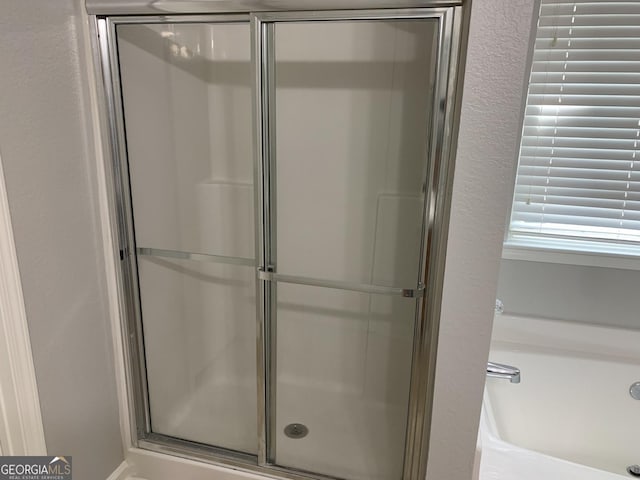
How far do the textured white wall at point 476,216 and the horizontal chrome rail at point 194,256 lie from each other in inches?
29.5

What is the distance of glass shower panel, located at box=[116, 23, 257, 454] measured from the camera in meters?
1.59

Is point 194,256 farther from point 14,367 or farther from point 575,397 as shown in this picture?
point 575,397

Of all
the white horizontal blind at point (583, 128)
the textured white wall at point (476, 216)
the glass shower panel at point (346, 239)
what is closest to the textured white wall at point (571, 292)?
the white horizontal blind at point (583, 128)

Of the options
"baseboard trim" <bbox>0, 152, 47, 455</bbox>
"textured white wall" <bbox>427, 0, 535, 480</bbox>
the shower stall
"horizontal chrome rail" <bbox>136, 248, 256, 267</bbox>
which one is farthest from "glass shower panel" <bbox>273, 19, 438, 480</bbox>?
"baseboard trim" <bbox>0, 152, 47, 455</bbox>

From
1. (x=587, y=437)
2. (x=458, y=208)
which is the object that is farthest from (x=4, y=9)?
(x=587, y=437)

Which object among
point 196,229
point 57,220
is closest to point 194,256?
point 196,229

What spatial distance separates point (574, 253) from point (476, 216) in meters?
0.98

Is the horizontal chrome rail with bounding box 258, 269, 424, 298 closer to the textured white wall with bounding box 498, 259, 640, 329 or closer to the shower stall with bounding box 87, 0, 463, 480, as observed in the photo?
the shower stall with bounding box 87, 0, 463, 480

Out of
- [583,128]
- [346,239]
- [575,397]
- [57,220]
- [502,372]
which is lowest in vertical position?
[575,397]

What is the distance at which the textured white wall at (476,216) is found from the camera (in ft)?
3.10

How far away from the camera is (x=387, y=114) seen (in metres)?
1.55

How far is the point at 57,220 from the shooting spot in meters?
1.26

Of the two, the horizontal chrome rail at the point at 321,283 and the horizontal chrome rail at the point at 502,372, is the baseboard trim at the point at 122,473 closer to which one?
the horizontal chrome rail at the point at 321,283

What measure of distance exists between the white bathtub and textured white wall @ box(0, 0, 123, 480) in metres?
1.42
